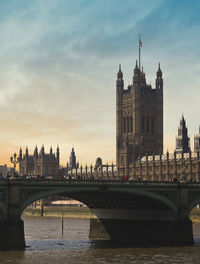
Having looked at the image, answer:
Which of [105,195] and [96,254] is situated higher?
[105,195]

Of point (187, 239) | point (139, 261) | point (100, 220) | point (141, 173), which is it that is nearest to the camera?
point (139, 261)

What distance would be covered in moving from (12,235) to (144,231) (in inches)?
781

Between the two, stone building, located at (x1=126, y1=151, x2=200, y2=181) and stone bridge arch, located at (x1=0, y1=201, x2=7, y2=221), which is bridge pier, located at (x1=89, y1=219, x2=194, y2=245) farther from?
stone building, located at (x1=126, y1=151, x2=200, y2=181)

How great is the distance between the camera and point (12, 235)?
199 feet

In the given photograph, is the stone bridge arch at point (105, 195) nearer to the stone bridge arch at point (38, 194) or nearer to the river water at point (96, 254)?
the stone bridge arch at point (38, 194)

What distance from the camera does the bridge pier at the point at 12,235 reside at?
198ft

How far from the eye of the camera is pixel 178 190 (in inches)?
2805

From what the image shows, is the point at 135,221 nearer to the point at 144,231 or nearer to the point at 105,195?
the point at 144,231

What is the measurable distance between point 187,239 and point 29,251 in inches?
709

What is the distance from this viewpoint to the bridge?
61.2 meters

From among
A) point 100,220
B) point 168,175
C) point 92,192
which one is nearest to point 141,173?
point 168,175

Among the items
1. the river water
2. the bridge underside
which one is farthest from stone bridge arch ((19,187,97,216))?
the bridge underside

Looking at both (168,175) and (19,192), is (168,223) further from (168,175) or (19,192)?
(168,175)

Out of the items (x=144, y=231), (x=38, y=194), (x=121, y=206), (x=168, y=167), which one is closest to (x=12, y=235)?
(x=38, y=194)
